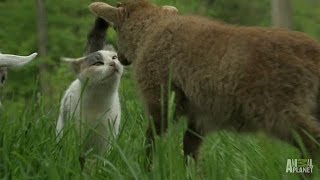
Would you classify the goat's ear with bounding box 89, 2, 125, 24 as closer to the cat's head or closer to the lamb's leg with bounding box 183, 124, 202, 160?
the cat's head

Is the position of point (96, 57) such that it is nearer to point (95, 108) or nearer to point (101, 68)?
point (101, 68)

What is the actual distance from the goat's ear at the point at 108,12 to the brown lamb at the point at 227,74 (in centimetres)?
11

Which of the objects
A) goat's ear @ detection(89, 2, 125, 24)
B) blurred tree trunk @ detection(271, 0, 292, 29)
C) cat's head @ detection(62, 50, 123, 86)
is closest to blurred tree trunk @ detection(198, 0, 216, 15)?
blurred tree trunk @ detection(271, 0, 292, 29)

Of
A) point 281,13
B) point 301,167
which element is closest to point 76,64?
point 301,167

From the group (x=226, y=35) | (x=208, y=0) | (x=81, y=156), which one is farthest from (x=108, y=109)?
(x=208, y=0)

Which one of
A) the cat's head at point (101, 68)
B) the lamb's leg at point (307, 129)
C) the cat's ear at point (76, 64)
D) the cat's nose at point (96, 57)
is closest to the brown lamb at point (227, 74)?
the lamb's leg at point (307, 129)

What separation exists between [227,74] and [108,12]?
1.22 m

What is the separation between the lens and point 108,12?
4.84 metres

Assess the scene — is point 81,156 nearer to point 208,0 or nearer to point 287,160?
point 287,160

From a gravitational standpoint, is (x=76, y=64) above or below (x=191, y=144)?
above

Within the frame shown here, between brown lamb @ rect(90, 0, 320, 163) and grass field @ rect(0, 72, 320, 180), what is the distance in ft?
0.53

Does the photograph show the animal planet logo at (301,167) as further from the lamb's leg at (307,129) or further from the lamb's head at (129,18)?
the lamb's head at (129,18)

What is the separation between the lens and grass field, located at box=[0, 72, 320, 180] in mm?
3643

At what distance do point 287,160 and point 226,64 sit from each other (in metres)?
0.59
